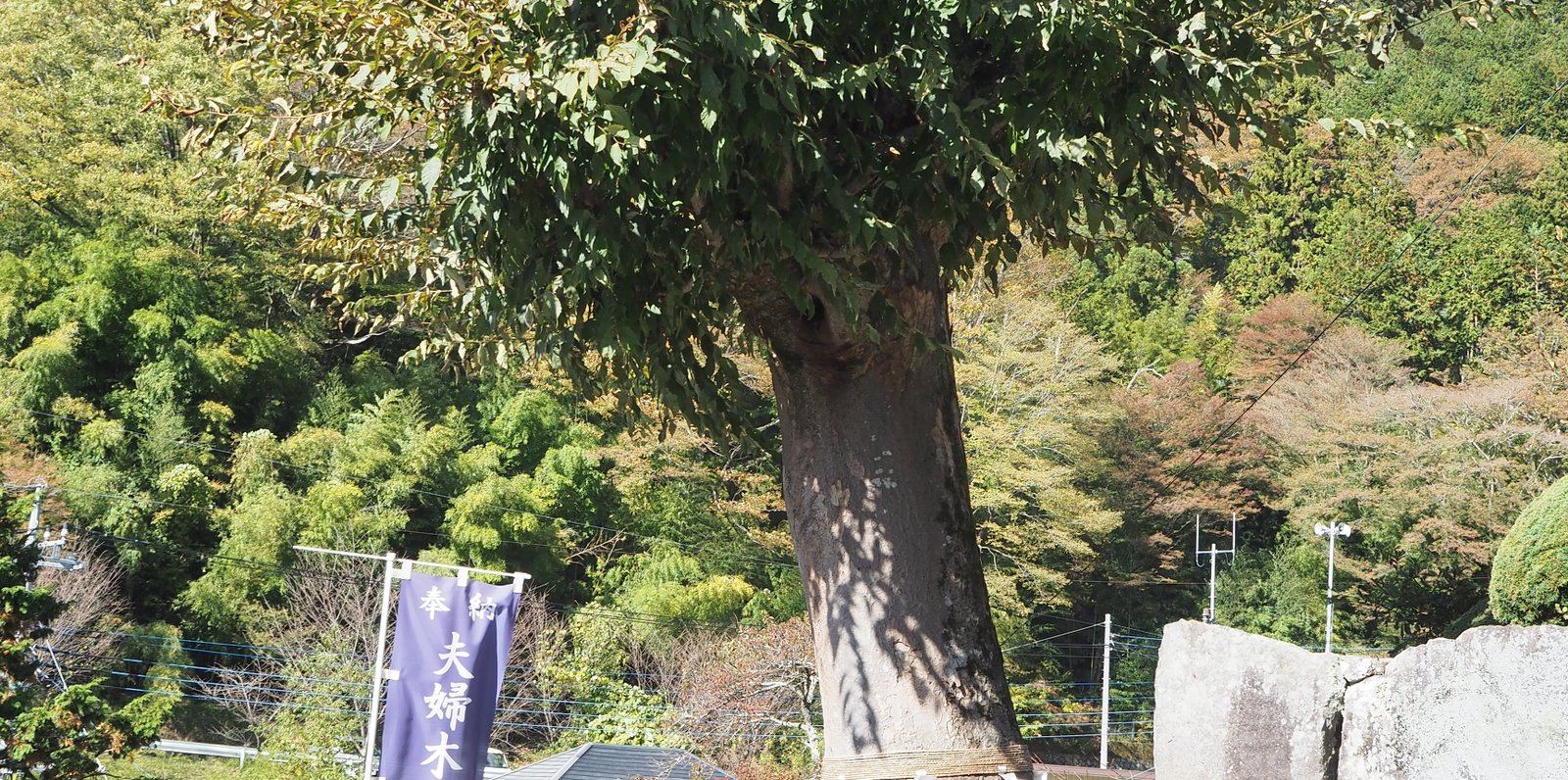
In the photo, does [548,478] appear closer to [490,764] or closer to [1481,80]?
[490,764]

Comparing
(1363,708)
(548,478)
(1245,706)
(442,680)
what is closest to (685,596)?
(548,478)

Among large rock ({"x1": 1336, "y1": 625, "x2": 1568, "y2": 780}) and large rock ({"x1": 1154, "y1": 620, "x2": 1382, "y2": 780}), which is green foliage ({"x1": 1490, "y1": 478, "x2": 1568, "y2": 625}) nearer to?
large rock ({"x1": 1154, "y1": 620, "x2": 1382, "y2": 780})

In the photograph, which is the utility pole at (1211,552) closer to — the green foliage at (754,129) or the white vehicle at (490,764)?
the white vehicle at (490,764)

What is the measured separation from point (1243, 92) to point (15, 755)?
5.43m

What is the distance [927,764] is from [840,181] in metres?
1.85

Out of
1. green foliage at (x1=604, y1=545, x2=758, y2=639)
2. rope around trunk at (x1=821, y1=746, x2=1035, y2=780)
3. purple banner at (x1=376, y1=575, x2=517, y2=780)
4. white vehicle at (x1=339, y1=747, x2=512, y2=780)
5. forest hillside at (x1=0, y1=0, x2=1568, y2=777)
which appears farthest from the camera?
green foliage at (x1=604, y1=545, x2=758, y2=639)

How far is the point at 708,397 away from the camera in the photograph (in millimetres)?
5051

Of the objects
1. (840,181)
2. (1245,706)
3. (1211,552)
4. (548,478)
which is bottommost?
(1245,706)

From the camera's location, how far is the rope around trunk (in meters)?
4.25

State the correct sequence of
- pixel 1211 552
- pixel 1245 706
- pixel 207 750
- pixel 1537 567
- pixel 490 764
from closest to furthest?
pixel 1245 706, pixel 1537 567, pixel 207 750, pixel 490 764, pixel 1211 552

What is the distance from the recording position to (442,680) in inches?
416

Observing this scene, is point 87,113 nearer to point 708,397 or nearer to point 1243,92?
point 708,397

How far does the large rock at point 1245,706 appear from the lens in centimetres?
437

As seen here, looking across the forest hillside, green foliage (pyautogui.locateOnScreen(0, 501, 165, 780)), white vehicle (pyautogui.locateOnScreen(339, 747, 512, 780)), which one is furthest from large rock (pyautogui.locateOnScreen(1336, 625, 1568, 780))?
white vehicle (pyautogui.locateOnScreen(339, 747, 512, 780))
